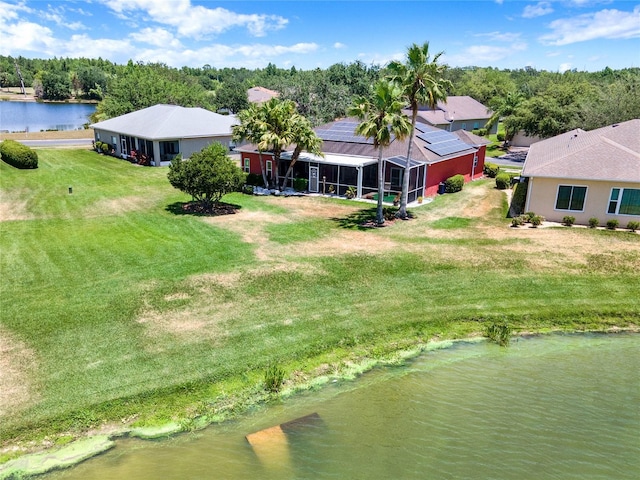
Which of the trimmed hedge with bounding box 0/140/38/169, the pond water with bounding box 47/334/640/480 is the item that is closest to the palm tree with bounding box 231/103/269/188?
the trimmed hedge with bounding box 0/140/38/169

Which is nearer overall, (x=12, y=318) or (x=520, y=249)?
(x=12, y=318)

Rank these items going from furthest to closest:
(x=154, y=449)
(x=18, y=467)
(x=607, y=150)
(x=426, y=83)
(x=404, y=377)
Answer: (x=607, y=150) → (x=426, y=83) → (x=404, y=377) → (x=154, y=449) → (x=18, y=467)

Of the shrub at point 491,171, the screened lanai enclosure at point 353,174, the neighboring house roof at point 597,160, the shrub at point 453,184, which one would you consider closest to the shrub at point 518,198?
the neighboring house roof at point 597,160

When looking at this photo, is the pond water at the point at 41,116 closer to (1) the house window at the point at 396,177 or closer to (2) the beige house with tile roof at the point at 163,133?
(2) the beige house with tile roof at the point at 163,133

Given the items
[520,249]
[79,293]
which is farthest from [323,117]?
[79,293]

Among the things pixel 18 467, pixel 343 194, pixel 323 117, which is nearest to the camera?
pixel 18 467

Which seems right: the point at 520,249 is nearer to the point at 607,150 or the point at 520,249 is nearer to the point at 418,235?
the point at 418,235

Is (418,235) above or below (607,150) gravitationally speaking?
below
